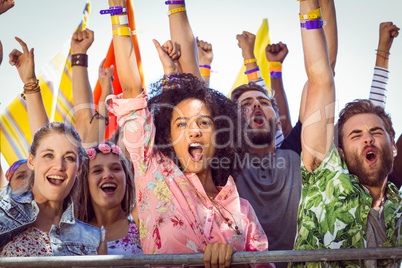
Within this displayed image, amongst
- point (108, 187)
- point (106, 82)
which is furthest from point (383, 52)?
point (108, 187)

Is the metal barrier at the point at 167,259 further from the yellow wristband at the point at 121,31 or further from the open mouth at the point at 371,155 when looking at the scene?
the yellow wristband at the point at 121,31

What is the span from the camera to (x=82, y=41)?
470 centimetres

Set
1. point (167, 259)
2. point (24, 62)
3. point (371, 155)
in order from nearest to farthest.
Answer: point (167, 259)
point (371, 155)
point (24, 62)

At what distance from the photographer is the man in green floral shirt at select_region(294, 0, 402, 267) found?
312cm

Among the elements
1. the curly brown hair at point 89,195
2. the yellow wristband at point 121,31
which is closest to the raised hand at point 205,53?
the curly brown hair at point 89,195

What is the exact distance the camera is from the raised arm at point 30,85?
4.37 m

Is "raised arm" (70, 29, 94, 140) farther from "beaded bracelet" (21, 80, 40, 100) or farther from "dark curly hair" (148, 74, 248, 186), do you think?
"dark curly hair" (148, 74, 248, 186)

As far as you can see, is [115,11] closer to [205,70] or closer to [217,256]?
[205,70]

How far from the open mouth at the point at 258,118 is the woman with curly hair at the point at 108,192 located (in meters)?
1.06

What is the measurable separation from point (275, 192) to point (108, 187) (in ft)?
3.70

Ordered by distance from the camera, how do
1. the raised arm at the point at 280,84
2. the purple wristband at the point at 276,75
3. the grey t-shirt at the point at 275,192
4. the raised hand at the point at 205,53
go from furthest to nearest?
the purple wristband at the point at 276,75
the raised arm at the point at 280,84
the raised hand at the point at 205,53
the grey t-shirt at the point at 275,192

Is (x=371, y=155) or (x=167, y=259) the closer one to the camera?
(x=167, y=259)

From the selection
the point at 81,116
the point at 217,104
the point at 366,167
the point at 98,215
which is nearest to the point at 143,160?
the point at 217,104

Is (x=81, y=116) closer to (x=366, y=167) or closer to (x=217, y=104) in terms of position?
(x=217, y=104)
